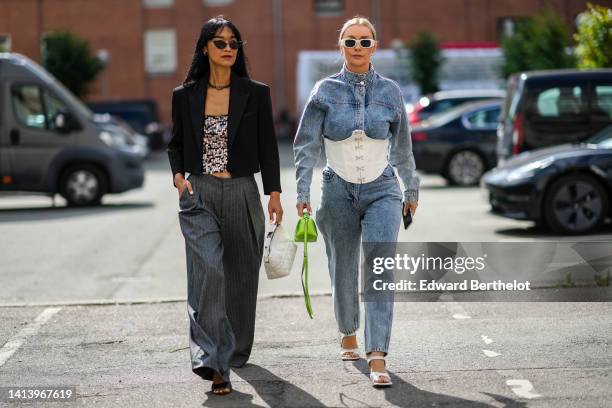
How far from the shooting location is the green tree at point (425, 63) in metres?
46.9

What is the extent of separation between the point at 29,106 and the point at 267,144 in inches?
555

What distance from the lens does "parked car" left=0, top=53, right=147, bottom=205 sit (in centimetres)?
1947

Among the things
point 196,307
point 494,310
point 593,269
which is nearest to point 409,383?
point 196,307

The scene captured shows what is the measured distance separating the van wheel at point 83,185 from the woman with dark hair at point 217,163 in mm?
14062

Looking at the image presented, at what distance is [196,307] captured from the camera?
240 inches

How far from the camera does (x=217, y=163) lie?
614cm

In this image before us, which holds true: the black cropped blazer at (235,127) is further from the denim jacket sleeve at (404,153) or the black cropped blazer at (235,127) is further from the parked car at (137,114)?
the parked car at (137,114)

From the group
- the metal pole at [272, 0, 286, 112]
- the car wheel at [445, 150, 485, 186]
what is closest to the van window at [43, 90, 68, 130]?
the car wheel at [445, 150, 485, 186]

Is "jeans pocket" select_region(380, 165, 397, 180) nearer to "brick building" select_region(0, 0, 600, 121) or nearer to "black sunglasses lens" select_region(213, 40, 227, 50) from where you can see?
"black sunglasses lens" select_region(213, 40, 227, 50)

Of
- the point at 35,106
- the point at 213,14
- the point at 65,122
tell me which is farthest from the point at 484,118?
the point at 213,14

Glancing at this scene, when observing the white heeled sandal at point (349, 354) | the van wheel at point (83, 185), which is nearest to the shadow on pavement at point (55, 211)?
the van wheel at point (83, 185)

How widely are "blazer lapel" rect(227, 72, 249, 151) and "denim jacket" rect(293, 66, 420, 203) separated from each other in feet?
1.08

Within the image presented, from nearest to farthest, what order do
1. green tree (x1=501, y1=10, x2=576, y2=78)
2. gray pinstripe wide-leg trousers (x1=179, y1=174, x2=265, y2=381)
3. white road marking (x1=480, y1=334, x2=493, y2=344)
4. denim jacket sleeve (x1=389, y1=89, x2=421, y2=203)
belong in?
gray pinstripe wide-leg trousers (x1=179, y1=174, x2=265, y2=381) → denim jacket sleeve (x1=389, y1=89, x2=421, y2=203) → white road marking (x1=480, y1=334, x2=493, y2=344) → green tree (x1=501, y1=10, x2=576, y2=78)

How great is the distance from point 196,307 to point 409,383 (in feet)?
3.68
